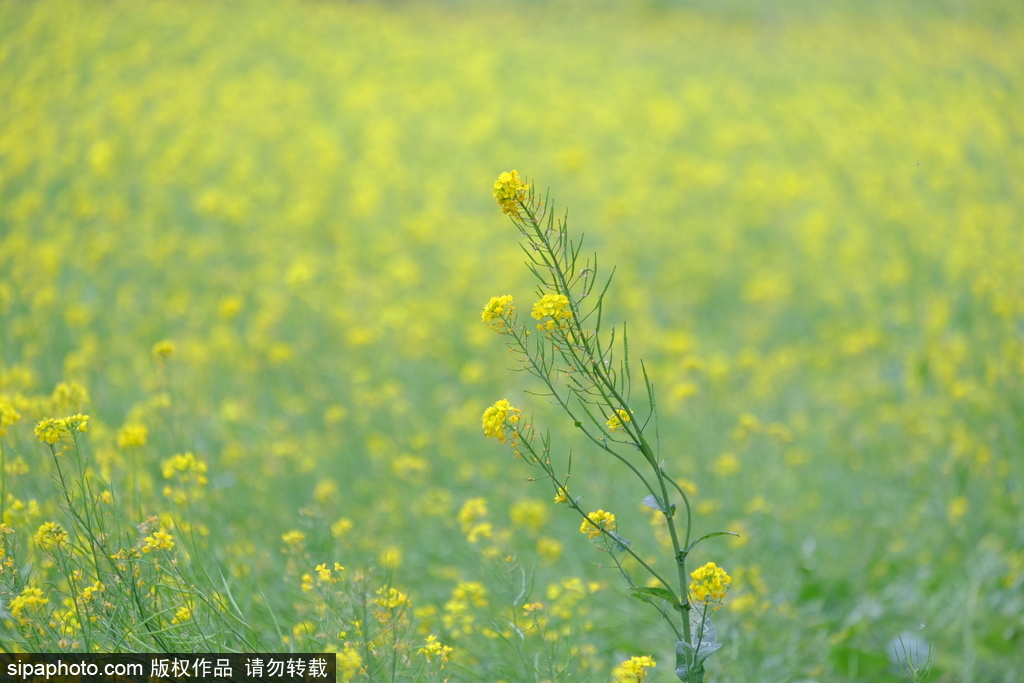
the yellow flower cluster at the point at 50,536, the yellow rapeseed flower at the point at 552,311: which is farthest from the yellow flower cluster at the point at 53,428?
the yellow rapeseed flower at the point at 552,311

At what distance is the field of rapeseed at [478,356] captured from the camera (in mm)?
2072

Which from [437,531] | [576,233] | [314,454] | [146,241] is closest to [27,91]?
[146,241]

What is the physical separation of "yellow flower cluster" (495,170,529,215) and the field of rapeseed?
8.5 inches

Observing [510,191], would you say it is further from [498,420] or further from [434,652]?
[434,652]

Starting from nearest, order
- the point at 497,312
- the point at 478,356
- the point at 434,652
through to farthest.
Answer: the point at 497,312
the point at 434,652
the point at 478,356

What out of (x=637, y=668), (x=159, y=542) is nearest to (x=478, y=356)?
(x=159, y=542)

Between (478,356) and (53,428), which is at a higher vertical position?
(478,356)

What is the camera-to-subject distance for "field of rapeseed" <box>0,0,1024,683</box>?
6.80 ft

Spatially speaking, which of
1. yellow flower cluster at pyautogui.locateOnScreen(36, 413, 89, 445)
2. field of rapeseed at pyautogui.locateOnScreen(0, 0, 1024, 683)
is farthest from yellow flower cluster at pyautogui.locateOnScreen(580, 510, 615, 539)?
yellow flower cluster at pyautogui.locateOnScreen(36, 413, 89, 445)

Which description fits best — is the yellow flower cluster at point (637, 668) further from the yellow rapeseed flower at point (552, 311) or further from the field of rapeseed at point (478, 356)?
the yellow rapeseed flower at point (552, 311)

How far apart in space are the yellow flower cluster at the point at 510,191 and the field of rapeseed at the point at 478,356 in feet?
0.71

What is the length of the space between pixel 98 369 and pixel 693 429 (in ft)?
8.72

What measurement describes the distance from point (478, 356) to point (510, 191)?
289 cm

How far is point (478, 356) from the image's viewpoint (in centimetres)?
439
